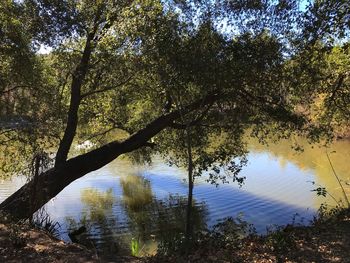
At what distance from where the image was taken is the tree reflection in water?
1336cm

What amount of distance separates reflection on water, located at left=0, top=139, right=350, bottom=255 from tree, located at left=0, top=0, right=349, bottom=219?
2.75 m

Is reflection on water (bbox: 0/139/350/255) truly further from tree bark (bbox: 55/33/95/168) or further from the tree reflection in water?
tree bark (bbox: 55/33/95/168)

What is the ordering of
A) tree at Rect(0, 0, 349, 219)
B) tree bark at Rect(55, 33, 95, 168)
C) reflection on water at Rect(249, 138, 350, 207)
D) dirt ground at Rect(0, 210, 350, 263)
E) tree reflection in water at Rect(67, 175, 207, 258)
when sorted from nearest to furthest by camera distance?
1. dirt ground at Rect(0, 210, 350, 263)
2. tree at Rect(0, 0, 349, 219)
3. tree bark at Rect(55, 33, 95, 168)
4. tree reflection in water at Rect(67, 175, 207, 258)
5. reflection on water at Rect(249, 138, 350, 207)

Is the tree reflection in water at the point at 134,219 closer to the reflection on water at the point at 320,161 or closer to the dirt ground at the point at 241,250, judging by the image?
the dirt ground at the point at 241,250

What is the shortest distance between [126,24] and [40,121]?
5.86m

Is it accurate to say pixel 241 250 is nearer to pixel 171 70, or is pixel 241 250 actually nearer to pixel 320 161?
pixel 171 70

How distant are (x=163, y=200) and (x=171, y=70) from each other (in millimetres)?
11172

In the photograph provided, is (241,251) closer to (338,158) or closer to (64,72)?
(64,72)

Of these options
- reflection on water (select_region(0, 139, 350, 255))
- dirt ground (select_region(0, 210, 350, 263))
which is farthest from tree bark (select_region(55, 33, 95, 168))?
dirt ground (select_region(0, 210, 350, 263))

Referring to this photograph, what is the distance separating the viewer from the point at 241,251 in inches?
305

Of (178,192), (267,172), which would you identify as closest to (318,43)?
(178,192)

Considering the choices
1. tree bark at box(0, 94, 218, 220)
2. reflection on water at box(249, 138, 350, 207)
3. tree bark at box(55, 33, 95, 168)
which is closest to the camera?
tree bark at box(0, 94, 218, 220)

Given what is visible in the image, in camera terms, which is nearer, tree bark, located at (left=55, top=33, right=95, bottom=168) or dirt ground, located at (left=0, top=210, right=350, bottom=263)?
dirt ground, located at (left=0, top=210, right=350, bottom=263)

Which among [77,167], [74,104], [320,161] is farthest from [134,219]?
[320,161]
